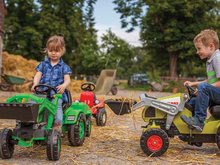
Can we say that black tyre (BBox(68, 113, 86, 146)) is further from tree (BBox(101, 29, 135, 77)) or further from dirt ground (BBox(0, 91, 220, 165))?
tree (BBox(101, 29, 135, 77))

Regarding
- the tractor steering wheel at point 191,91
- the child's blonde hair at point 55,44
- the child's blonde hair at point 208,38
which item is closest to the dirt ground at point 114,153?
the tractor steering wheel at point 191,91

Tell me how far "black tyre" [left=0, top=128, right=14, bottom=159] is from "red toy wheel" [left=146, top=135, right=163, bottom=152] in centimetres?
174

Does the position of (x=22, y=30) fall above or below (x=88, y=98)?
above

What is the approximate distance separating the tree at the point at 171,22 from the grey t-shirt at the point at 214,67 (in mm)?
30752

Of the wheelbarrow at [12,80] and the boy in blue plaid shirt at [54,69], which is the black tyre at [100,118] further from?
the wheelbarrow at [12,80]

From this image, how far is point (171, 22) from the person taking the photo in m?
36.5

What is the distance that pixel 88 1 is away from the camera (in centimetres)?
4362

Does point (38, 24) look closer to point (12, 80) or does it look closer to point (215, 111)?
point (12, 80)

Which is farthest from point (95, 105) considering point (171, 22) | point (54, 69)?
point (171, 22)

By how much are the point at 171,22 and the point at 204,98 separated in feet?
106

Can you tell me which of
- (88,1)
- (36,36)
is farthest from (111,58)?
(36,36)

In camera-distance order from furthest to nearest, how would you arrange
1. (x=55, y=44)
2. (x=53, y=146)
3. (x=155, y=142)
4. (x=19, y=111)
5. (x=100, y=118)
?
(x=100, y=118) < (x=55, y=44) < (x=155, y=142) < (x=53, y=146) < (x=19, y=111)

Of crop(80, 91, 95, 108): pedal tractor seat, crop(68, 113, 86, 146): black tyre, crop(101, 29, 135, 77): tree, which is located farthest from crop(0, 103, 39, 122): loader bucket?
crop(101, 29, 135, 77): tree

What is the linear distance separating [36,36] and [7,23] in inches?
139
